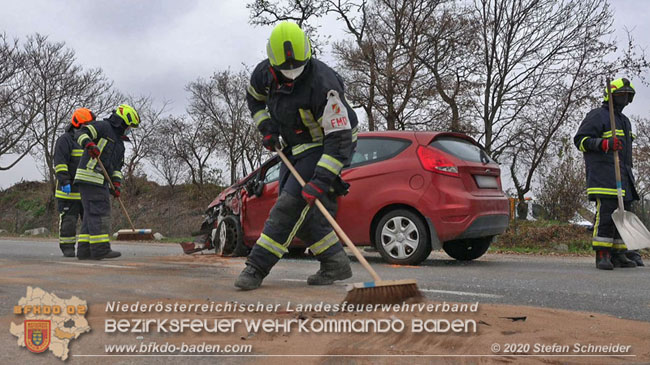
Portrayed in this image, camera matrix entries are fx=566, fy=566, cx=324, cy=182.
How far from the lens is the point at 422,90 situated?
17.7 m

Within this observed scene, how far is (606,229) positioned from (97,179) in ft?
19.8

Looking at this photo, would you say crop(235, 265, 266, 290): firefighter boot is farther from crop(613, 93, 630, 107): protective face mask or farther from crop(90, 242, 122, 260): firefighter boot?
crop(613, 93, 630, 107): protective face mask

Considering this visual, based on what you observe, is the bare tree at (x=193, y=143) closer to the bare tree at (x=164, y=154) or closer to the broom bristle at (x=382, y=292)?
the bare tree at (x=164, y=154)

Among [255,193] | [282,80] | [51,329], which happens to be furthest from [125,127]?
[51,329]

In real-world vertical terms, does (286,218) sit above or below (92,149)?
below

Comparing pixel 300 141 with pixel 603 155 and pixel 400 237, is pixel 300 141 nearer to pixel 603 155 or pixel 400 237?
pixel 400 237

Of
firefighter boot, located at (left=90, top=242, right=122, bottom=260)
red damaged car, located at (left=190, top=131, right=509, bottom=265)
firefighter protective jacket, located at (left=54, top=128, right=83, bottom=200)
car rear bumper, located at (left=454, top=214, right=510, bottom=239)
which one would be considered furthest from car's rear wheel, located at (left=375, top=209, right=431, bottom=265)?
firefighter protective jacket, located at (left=54, top=128, right=83, bottom=200)

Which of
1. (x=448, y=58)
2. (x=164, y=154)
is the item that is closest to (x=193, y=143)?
(x=164, y=154)

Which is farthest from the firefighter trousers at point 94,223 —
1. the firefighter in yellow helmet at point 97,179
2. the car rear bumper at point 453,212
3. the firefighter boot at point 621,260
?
the firefighter boot at point 621,260

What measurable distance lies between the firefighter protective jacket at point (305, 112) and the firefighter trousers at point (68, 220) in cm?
478

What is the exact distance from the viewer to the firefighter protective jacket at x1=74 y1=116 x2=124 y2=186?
7125mm

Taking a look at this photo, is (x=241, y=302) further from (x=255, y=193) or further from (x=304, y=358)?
(x=255, y=193)

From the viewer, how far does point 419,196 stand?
6098 mm

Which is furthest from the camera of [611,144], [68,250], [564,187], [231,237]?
[564,187]
